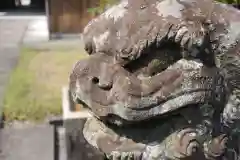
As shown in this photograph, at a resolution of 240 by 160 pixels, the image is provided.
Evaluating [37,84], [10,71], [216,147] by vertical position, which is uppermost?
[216,147]

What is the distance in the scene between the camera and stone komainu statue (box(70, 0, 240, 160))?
930 mm

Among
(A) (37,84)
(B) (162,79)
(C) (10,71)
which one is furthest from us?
(C) (10,71)

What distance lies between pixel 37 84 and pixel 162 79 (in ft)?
10.7

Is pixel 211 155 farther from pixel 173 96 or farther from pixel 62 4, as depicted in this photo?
pixel 62 4

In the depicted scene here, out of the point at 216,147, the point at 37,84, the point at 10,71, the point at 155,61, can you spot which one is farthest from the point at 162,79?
the point at 10,71

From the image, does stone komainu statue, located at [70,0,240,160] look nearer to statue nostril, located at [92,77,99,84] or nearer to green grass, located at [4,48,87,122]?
statue nostril, located at [92,77,99,84]

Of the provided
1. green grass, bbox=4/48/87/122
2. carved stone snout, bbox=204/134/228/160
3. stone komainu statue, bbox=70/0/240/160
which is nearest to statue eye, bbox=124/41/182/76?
stone komainu statue, bbox=70/0/240/160

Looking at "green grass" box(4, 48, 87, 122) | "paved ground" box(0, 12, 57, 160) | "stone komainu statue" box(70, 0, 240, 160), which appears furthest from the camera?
"green grass" box(4, 48, 87, 122)

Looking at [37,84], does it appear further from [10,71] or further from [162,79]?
[162,79]

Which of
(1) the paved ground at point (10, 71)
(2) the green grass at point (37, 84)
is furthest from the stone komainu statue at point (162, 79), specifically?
(2) the green grass at point (37, 84)

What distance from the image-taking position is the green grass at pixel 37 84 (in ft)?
11.6

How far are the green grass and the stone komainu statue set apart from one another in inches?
101

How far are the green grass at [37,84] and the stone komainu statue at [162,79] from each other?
2.56m

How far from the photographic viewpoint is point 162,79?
36.8 inches
